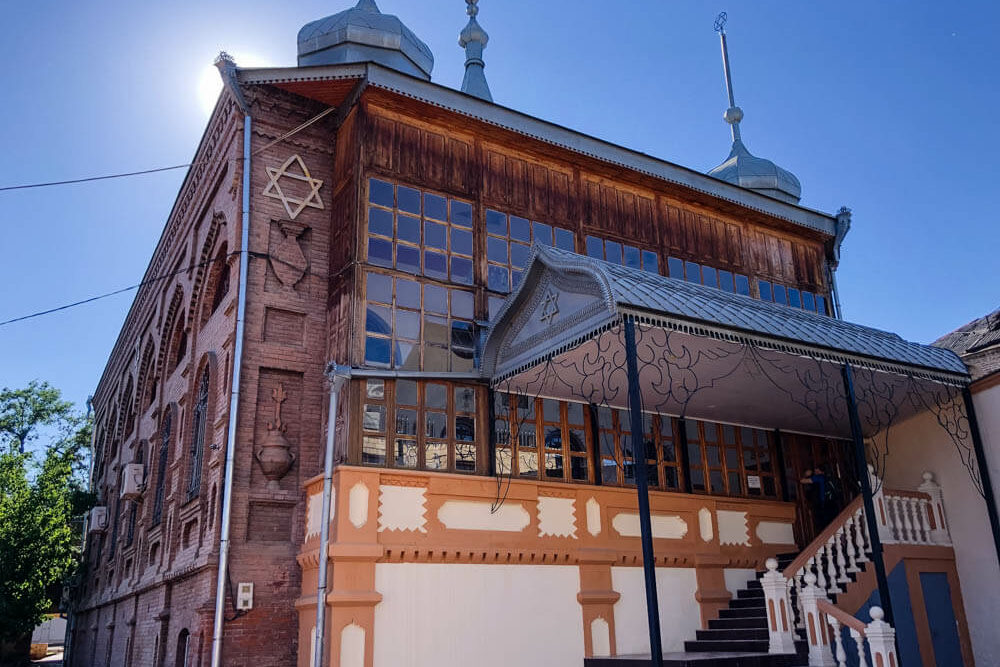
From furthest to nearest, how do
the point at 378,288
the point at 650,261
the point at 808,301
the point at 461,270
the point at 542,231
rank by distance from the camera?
the point at 808,301 → the point at 650,261 → the point at 542,231 → the point at 461,270 → the point at 378,288

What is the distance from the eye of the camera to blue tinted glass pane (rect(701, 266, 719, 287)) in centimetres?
1544

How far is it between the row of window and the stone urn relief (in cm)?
127

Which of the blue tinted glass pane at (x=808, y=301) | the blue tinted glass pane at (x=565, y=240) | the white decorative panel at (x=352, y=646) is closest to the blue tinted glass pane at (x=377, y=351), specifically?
the white decorative panel at (x=352, y=646)

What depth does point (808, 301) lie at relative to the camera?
16906mm

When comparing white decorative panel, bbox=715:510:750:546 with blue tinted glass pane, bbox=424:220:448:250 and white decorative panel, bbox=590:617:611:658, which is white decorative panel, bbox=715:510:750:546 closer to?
white decorative panel, bbox=590:617:611:658

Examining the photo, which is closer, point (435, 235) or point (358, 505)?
point (358, 505)

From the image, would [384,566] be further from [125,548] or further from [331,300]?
[125,548]

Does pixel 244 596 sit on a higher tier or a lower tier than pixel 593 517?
lower

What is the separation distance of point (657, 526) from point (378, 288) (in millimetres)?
5510

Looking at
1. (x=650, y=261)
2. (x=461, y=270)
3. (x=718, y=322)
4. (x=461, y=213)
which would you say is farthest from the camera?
(x=650, y=261)

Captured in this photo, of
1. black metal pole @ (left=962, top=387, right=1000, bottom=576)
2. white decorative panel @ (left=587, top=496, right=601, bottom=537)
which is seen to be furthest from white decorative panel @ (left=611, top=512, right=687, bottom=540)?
black metal pole @ (left=962, top=387, right=1000, bottom=576)

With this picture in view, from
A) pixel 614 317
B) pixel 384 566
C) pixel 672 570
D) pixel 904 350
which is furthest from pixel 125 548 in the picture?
pixel 904 350

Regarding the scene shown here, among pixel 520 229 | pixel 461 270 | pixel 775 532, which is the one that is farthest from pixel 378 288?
pixel 775 532

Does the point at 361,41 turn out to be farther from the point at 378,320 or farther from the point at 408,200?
the point at 378,320
